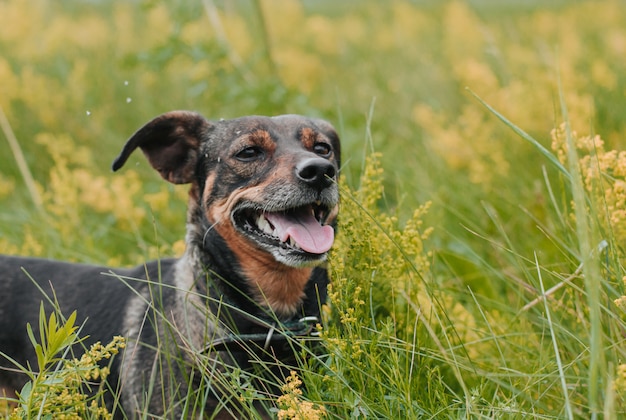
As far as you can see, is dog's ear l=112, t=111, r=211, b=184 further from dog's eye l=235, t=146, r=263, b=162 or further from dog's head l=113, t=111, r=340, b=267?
dog's eye l=235, t=146, r=263, b=162

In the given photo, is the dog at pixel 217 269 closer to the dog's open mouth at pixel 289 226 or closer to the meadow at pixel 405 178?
the dog's open mouth at pixel 289 226

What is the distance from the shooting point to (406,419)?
250 cm

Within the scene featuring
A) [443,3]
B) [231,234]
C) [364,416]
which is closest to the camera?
[364,416]

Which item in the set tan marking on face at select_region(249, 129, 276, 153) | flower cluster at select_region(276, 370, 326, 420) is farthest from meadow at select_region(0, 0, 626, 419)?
tan marking on face at select_region(249, 129, 276, 153)

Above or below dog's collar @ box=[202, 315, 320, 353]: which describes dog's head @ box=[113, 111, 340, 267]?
above

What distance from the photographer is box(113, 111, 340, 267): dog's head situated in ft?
10.9

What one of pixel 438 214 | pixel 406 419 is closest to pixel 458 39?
pixel 438 214

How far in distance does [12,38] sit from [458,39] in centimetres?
464

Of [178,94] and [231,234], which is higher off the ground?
[231,234]

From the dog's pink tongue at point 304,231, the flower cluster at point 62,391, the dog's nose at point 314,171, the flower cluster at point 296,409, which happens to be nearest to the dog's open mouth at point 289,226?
the dog's pink tongue at point 304,231

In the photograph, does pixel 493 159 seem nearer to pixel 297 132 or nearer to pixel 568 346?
pixel 297 132

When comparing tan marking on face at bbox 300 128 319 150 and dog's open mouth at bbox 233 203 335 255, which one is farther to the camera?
tan marking on face at bbox 300 128 319 150

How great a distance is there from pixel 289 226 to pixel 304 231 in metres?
0.07

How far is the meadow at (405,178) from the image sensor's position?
256cm
